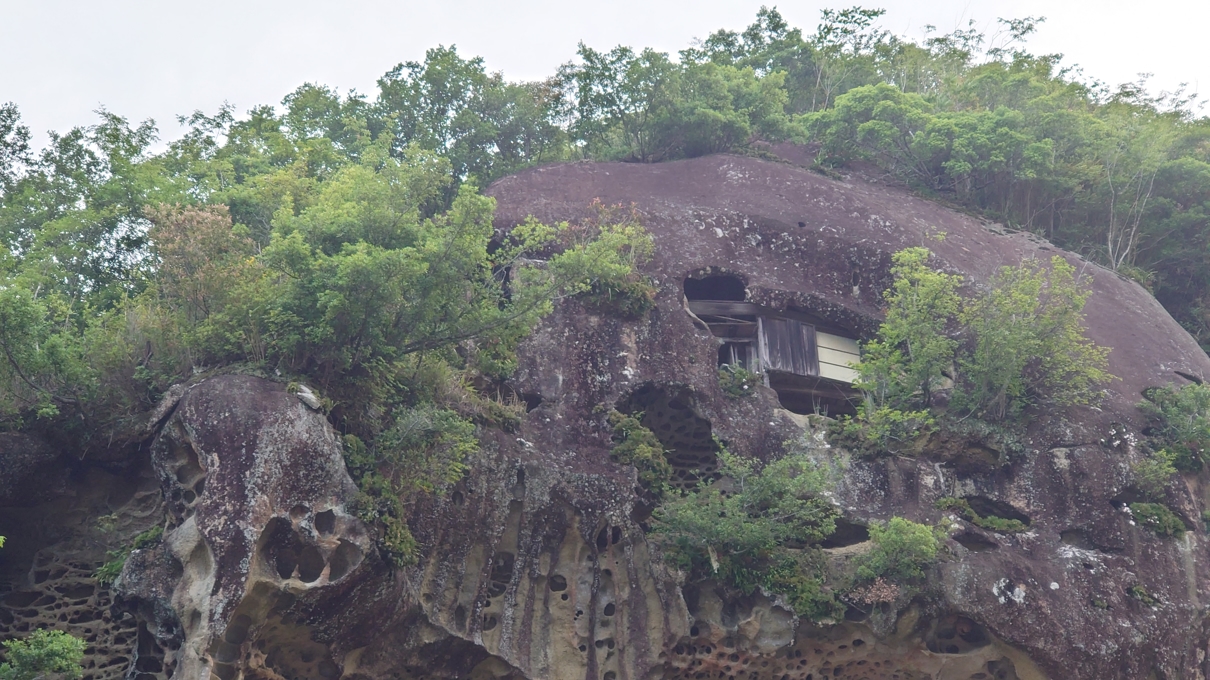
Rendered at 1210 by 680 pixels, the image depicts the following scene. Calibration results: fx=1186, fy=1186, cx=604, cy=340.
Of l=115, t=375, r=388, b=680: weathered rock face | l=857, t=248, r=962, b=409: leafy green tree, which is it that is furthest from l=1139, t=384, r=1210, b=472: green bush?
l=115, t=375, r=388, b=680: weathered rock face

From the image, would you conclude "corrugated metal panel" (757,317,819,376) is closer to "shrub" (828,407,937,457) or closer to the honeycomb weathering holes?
"shrub" (828,407,937,457)

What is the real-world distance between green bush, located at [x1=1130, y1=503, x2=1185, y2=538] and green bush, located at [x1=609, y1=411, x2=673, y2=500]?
691cm

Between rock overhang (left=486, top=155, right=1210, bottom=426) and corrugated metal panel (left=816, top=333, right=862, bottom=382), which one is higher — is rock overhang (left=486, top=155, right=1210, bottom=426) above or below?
above

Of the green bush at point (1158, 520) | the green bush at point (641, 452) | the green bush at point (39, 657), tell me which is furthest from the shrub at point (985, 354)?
the green bush at point (39, 657)

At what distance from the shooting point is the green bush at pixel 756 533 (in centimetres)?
1584

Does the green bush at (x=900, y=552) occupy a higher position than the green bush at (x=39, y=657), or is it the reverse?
the green bush at (x=39, y=657)

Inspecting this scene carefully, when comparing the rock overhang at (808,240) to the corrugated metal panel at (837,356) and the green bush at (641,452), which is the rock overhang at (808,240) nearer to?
the corrugated metal panel at (837,356)

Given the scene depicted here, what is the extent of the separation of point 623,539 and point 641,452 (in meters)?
1.37

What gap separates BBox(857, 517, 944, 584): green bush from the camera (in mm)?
15516

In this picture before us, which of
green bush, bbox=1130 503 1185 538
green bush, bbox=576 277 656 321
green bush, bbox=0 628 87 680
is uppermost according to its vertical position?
green bush, bbox=0 628 87 680

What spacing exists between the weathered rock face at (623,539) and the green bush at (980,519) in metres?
0.17

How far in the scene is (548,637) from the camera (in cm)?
1559

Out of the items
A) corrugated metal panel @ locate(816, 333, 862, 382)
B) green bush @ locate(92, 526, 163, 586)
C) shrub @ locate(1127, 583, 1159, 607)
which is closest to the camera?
green bush @ locate(92, 526, 163, 586)

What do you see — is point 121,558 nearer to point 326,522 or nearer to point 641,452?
point 326,522
